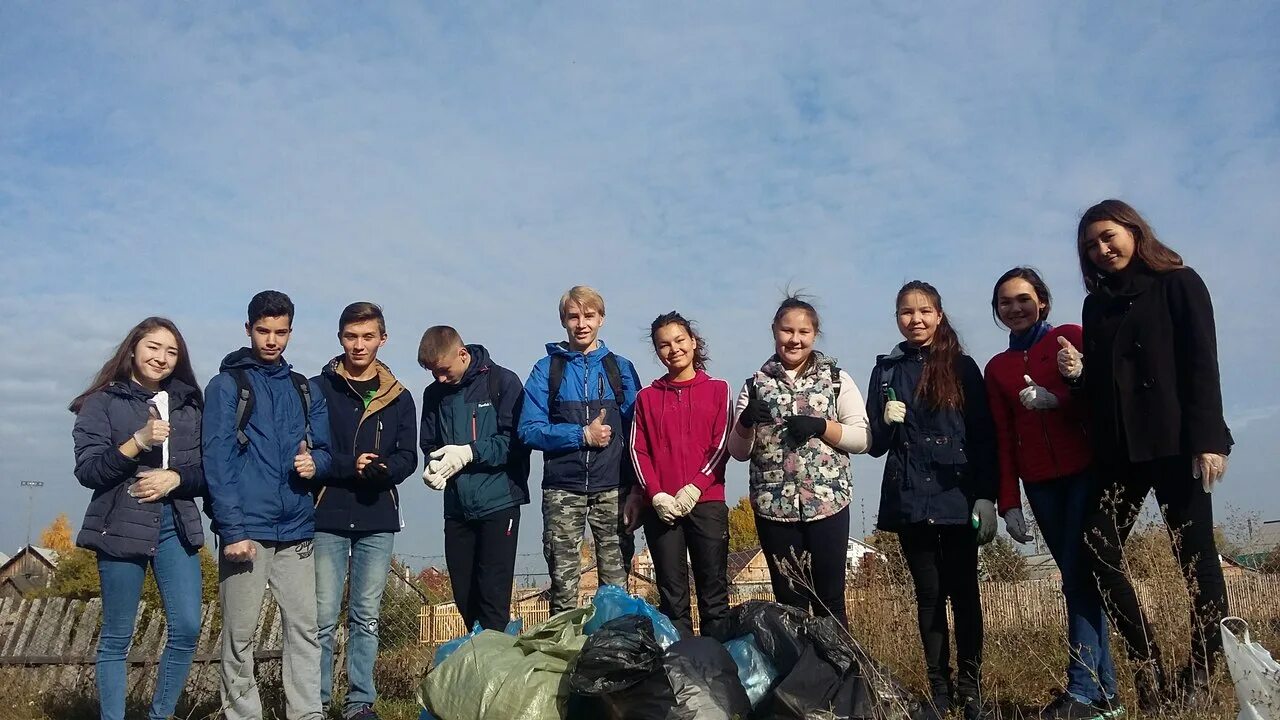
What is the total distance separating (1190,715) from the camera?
326cm

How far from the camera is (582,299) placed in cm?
520

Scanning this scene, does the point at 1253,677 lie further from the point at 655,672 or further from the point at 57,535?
the point at 57,535

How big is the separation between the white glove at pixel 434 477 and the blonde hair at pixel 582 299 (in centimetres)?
110

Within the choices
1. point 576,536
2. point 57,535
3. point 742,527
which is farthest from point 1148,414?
point 57,535

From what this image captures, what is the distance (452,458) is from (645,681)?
5.98 feet

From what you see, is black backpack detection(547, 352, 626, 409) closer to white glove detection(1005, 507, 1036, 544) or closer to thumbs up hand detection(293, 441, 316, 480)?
thumbs up hand detection(293, 441, 316, 480)

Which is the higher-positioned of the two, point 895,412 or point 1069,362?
point 1069,362

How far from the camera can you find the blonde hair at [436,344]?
16.8 feet

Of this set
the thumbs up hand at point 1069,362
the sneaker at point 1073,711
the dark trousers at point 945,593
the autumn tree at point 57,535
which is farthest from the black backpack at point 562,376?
the autumn tree at point 57,535

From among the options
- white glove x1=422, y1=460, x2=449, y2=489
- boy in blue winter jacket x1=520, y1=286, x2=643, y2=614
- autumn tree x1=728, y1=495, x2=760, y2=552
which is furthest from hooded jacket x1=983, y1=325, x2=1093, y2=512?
autumn tree x1=728, y1=495, x2=760, y2=552

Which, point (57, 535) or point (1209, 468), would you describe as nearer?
point (1209, 468)

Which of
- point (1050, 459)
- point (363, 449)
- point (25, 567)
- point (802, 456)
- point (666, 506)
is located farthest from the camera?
point (25, 567)

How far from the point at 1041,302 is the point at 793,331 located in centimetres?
121

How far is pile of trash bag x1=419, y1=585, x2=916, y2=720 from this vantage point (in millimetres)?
3564
